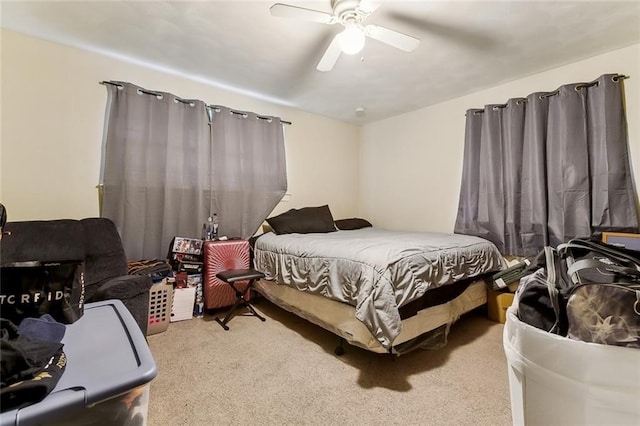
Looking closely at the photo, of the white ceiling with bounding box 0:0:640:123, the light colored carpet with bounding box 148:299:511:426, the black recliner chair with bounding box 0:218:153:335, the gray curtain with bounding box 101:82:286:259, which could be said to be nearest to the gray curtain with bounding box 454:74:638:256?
the white ceiling with bounding box 0:0:640:123

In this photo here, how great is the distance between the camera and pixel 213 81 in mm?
2965

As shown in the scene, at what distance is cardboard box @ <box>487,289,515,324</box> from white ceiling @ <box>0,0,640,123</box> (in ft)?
6.89

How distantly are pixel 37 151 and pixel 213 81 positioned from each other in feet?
5.26

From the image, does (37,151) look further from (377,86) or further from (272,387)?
(377,86)

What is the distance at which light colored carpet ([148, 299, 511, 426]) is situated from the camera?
140 cm

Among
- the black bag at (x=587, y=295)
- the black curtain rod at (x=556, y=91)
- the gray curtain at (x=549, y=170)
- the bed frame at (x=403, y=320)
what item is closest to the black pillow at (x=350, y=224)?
the gray curtain at (x=549, y=170)

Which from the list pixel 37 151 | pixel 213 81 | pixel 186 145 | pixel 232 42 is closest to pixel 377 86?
pixel 232 42

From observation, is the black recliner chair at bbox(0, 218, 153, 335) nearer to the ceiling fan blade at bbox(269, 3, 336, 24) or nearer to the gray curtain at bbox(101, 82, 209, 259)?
the gray curtain at bbox(101, 82, 209, 259)

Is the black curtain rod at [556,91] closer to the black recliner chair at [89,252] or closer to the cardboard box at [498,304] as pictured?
the cardboard box at [498,304]

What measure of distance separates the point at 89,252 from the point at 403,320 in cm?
219

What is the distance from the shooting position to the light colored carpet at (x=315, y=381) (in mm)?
1403

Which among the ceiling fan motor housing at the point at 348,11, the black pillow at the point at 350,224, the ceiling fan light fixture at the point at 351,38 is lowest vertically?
the black pillow at the point at 350,224

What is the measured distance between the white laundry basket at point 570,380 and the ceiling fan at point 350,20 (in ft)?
5.46

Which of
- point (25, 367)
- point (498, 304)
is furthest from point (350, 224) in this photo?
point (25, 367)
